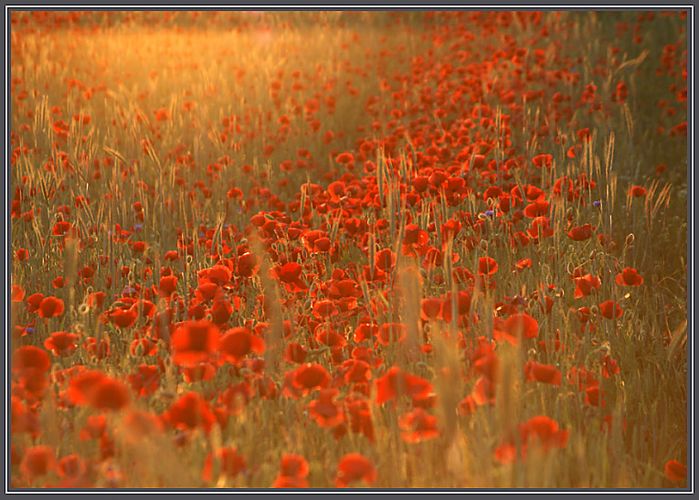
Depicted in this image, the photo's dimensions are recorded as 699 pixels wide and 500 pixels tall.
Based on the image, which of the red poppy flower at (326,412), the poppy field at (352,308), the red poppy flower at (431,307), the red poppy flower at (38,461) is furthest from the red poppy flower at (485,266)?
the red poppy flower at (38,461)

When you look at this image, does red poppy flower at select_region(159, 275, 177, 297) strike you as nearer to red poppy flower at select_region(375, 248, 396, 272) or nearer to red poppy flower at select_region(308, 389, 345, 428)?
red poppy flower at select_region(375, 248, 396, 272)

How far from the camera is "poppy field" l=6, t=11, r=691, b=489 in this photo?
1.57 m

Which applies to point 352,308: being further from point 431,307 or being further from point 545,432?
point 545,432

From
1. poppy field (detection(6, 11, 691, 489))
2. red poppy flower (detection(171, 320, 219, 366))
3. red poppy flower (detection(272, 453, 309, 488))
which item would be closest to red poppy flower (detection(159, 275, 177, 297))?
poppy field (detection(6, 11, 691, 489))

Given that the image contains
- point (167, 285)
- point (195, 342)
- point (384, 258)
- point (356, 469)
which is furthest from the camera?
point (384, 258)

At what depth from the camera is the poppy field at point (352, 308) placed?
157 cm

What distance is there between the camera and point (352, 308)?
2238mm

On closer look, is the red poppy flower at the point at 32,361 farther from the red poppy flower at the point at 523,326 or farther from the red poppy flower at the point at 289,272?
the red poppy flower at the point at 523,326

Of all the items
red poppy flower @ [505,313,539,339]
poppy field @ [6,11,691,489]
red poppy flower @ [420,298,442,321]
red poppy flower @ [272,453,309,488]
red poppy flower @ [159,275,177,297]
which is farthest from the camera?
red poppy flower @ [159,275,177,297]

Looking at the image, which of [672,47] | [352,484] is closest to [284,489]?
[352,484]

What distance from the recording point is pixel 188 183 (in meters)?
4.12

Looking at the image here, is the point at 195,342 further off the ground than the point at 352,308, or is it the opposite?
the point at 195,342

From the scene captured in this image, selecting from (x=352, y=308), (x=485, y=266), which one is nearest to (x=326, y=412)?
(x=352, y=308)

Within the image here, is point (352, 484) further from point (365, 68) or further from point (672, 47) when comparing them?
point (365, 68)
